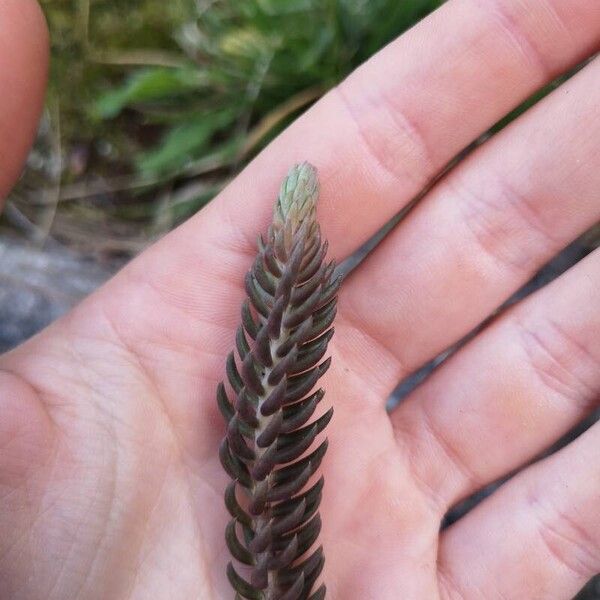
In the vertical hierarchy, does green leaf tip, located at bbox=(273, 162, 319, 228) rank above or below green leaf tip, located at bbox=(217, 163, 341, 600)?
above

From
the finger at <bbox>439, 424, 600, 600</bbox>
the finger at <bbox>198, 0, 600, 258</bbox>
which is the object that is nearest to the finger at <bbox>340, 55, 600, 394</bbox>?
the finger at <bbox>198, 0, 600, 258</bbox>

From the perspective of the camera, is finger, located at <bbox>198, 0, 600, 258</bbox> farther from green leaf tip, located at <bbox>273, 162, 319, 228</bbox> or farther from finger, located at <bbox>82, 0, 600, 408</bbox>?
green leaf tip, located at <bbox>273, 162, 319, 228</bbox>

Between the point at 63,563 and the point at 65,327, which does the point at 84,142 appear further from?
the point at 63,563

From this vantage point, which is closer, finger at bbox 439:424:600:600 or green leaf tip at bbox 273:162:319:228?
green leaf tip at bbox 273:162:319:228

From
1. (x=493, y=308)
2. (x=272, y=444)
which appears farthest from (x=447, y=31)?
(x=272, y=444)

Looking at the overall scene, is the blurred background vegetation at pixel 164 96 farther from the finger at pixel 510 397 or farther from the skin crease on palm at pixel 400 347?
the finger at pixel 510 397

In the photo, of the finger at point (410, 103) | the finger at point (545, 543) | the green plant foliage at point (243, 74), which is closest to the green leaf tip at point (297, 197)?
the finger at point (410, 103)
